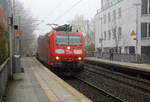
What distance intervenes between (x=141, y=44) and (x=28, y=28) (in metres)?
31.1

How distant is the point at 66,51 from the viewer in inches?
602

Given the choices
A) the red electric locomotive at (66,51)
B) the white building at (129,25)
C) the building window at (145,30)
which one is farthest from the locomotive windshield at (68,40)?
the building window at (145,30)

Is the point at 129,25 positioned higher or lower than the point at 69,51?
higher

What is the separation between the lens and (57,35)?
15.5 metres

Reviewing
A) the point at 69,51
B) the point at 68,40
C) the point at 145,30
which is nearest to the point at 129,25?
the point at 145,30

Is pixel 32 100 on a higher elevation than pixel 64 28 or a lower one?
lower

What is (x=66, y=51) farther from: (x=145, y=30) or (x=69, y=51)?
(x=145, y=30)

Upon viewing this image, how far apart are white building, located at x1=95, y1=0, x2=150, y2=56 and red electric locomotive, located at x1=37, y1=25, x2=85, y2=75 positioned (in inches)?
594

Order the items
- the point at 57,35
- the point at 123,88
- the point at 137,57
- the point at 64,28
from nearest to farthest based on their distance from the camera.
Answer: the point at 123,88 < the point at 57,35 < the point at 64,28 < the point at 137,57

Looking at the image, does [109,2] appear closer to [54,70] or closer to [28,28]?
[28,28]

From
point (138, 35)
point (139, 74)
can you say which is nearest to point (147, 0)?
point (138, 35)

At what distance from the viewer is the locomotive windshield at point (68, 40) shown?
1550 cm

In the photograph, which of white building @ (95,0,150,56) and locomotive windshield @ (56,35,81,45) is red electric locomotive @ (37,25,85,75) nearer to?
locomotive windshield @ (56,35,81,45)

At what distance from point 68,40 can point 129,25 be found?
64.5ft
